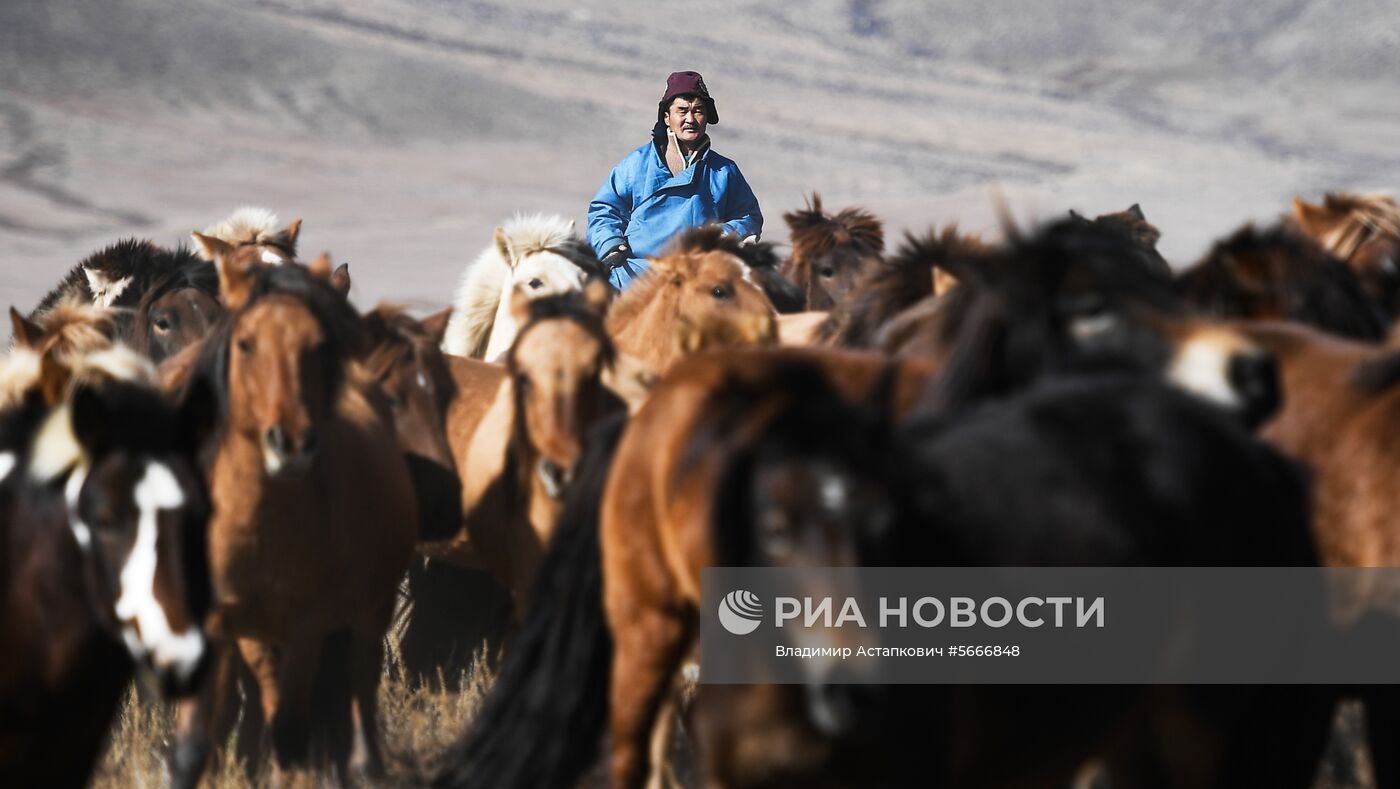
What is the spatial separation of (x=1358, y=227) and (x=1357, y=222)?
2 cm

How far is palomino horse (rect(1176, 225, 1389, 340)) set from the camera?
6238 millimetres

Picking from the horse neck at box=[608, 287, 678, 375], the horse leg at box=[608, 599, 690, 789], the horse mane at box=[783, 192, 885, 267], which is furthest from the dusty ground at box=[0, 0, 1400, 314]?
the horse leg at box=[608, 599, 690, 789]

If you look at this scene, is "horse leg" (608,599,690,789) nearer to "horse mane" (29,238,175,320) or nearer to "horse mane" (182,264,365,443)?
"horse mane" (182,264,365,443)

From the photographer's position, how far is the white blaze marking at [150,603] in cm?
440

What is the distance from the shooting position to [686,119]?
419 inches

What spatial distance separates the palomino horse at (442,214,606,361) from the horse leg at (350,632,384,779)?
3.07 m

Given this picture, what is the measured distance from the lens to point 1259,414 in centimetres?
486

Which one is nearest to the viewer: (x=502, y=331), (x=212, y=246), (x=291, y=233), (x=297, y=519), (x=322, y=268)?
(x=297, y=519)

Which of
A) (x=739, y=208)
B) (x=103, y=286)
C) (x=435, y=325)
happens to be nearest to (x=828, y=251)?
(x=739, y=208)

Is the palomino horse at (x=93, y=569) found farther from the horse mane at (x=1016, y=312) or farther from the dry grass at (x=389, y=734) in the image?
the horse mane at (x=1016, y=312)

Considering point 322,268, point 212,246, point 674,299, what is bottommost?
point 322,268

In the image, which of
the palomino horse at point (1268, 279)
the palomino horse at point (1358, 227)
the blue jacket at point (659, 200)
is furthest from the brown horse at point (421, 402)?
the palomino horse at point (1358, 227)

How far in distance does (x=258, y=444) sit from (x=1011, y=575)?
11.6 ft

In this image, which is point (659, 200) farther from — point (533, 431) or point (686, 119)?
point (533, 431)
